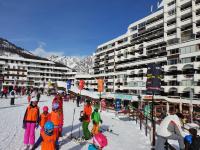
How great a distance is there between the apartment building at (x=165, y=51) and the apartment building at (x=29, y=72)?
4047 centimetres

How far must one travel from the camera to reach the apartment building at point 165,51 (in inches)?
1877

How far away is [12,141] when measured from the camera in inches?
404

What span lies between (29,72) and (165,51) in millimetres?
78533

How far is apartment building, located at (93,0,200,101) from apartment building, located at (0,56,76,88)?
40469 millimetres

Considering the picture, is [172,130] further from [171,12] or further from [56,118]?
[171,12]

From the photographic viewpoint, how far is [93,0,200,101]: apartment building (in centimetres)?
4769

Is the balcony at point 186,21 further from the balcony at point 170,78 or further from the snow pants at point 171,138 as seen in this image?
the snow pants at point 171,138

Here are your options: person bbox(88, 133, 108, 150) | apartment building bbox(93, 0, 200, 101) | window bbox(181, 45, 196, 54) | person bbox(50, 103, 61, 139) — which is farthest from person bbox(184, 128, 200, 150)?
window bbox(181, 45, 196, 54)

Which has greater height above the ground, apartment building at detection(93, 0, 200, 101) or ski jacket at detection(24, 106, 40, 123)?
apartment building at detection(93, 0, 200, 101)

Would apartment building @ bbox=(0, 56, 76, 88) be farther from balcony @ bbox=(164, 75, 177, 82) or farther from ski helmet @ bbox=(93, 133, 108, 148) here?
ski helmet @ bbox=(93, 133, 108, 148)

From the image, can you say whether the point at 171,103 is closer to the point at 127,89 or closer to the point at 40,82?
the point at 127,89

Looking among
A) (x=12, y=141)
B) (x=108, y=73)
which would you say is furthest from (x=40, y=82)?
(x=12, y=141)

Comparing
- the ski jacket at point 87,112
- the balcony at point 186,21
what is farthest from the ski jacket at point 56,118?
the balcony at point 186,21

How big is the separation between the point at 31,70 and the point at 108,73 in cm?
4628
